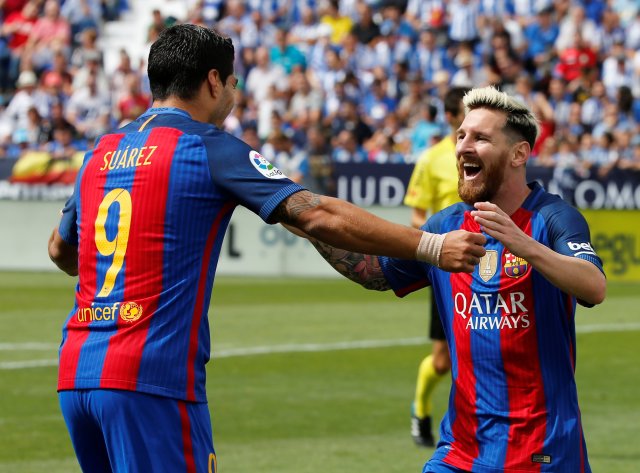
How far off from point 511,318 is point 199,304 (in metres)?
1.22

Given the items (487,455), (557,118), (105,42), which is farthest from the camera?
(105,42)

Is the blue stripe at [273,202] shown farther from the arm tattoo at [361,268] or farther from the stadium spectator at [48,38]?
the stadium spectator at [48,38]

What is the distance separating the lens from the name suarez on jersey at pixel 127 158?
15.2 ft

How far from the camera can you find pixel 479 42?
89.1ft

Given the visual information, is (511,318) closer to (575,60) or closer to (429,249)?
(429,249)

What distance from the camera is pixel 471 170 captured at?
530 centimetres

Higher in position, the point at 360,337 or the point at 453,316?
the point at 453,316

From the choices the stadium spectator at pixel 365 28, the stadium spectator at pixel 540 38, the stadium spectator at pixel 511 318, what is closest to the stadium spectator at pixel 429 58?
the stadium spectator at pixel 365 28

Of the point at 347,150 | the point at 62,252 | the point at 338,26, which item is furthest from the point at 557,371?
the point at 338,26

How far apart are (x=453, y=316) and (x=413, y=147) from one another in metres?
18.3

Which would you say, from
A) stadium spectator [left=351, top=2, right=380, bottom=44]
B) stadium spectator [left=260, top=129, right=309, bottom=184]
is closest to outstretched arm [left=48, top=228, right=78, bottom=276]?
stadium spectator [left=260, top=129, right=309, bottom=184]

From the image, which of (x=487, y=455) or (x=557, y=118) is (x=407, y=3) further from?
(x=487, y=455)

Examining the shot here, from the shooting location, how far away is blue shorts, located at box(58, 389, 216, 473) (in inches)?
175

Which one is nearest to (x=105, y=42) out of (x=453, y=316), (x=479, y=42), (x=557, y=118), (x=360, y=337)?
(x=479, y=42)
